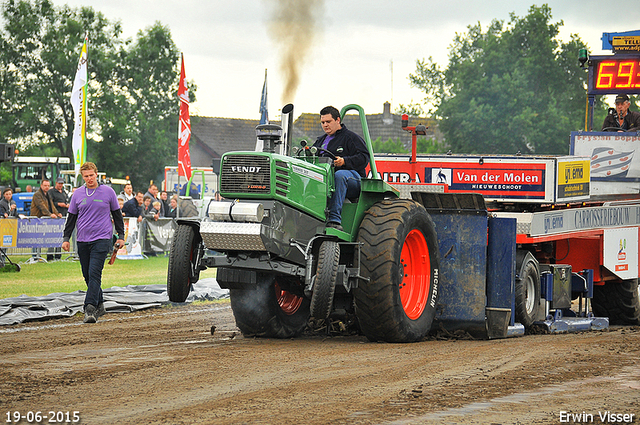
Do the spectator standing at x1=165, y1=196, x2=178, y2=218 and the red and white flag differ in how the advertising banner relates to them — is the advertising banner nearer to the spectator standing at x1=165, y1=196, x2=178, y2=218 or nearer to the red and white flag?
the red and white flag

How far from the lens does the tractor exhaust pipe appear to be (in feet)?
28.9

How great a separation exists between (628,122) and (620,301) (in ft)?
10.5

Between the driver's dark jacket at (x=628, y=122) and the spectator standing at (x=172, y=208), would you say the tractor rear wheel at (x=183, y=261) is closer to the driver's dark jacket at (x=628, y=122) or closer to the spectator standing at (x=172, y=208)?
the driver's dark jacket at (x=628, y=122)

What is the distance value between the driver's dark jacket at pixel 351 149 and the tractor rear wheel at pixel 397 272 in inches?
17.8

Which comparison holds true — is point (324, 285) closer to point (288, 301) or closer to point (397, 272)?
point (397, 272)

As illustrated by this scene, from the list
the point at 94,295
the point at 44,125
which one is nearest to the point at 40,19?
the point at 44,125

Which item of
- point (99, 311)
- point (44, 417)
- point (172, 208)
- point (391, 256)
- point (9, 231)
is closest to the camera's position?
point (44, 417)

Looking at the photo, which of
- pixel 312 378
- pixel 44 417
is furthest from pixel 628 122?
pixel 44 417

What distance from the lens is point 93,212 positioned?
34.0 ft

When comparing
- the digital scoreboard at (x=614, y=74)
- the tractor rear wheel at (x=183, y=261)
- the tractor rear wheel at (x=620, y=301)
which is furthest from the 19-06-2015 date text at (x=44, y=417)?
the digital scoreboard at (x=614, y=74)

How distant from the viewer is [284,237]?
25.7 feet

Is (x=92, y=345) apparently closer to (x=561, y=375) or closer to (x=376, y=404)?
(x=376, y=404)

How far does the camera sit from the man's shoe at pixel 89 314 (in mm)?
10312

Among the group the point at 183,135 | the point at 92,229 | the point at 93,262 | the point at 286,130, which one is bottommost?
the point at 93,262
